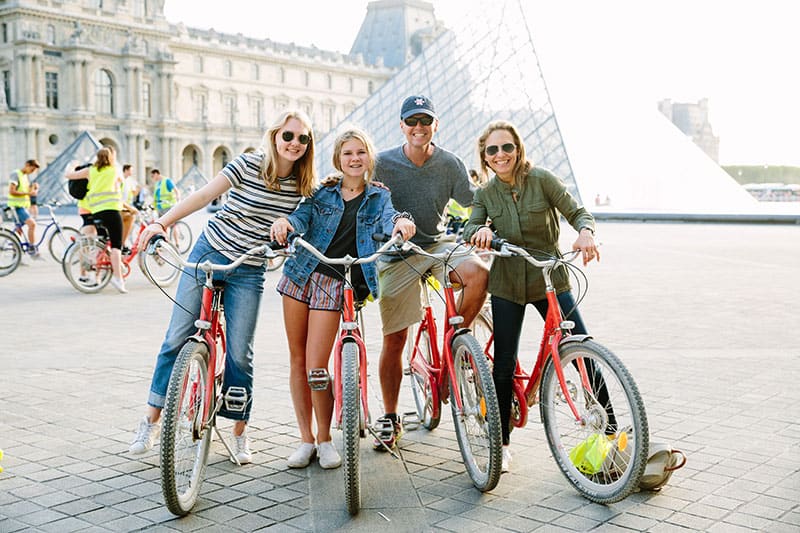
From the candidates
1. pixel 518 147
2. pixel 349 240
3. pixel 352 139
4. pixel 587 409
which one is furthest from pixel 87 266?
pixel 587 409

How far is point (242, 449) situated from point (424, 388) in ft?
2.95

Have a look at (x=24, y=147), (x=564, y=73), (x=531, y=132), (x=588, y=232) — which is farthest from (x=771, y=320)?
(x=24, y=147)

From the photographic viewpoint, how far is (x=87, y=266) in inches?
420

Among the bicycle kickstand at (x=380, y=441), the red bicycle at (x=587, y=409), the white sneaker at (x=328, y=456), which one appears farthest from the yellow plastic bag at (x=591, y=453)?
the white sneaker at (x=328, y=456)

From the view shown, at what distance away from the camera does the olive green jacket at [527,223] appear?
4.08m

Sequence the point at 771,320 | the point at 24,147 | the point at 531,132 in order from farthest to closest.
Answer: the point at 24,147
the point at 531,132
the point at 771,320

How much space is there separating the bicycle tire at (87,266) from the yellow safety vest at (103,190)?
1.27 ft

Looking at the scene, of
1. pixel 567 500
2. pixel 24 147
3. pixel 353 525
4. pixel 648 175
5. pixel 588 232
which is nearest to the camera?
pixel 353 525

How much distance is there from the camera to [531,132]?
98.6ft

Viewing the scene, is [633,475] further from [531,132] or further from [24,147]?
[24,147]

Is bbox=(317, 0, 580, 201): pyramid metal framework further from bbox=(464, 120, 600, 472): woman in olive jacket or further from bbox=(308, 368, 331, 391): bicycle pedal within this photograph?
bbox=(308, 368, 331, 391): bicycle pedal

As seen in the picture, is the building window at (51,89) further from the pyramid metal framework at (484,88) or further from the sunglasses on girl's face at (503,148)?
the sunglasses on girl's face at (503,148)

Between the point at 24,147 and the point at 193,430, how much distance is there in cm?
6263

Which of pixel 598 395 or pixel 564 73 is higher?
pixel 564 73
